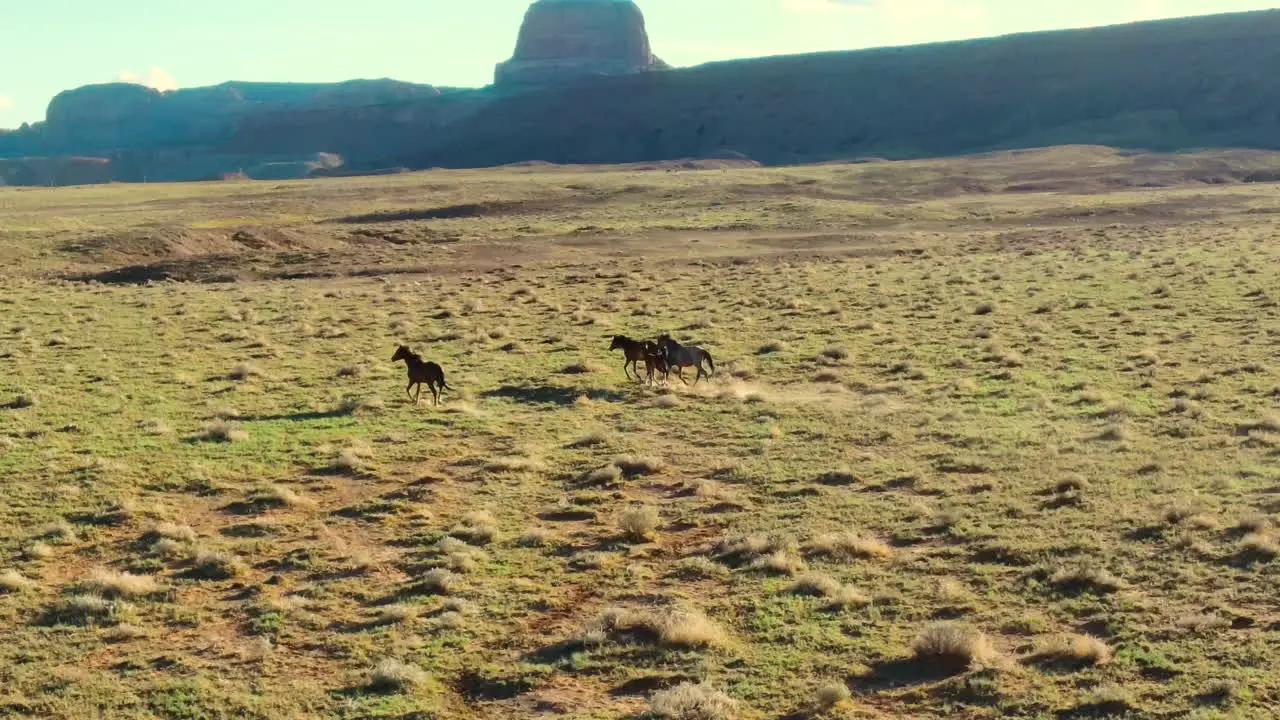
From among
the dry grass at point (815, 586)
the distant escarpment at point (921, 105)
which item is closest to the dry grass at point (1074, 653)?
the dry grass at point (815, 586)

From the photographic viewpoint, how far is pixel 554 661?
1013 cm

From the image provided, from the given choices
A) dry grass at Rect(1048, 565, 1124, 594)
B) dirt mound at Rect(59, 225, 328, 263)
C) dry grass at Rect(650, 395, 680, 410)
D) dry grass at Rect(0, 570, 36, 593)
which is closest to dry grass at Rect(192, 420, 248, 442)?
dry grass at Rect(0, 570, 36, 593)

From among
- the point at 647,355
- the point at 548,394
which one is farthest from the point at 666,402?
the point at 548,394

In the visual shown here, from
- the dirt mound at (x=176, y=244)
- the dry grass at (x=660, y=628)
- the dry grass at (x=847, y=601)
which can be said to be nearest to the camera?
the dry grass at (x=660, y=628)

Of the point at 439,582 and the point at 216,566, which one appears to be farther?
the point at 216,566

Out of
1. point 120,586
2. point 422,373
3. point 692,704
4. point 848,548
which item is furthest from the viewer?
point 422,373

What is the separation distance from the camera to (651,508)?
1455 cm

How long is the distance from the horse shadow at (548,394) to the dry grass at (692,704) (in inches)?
503

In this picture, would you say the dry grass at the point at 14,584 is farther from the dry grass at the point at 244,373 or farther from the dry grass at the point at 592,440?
the dry grass at the point at 244,373

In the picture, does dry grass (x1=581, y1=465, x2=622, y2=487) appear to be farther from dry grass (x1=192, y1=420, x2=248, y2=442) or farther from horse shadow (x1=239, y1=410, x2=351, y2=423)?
horse shadow (x1=239, y1=410, x2=351, y2=423)

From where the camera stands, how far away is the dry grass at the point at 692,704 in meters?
8.83

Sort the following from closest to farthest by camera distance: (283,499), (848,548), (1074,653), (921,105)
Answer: (1074,653) → (848,548) → (283,499) → (921,105)

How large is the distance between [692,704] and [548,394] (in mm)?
14038

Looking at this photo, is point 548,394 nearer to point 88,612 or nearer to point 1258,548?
point 88,612
